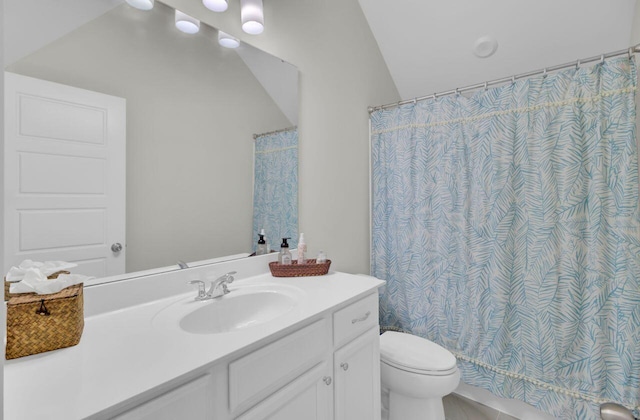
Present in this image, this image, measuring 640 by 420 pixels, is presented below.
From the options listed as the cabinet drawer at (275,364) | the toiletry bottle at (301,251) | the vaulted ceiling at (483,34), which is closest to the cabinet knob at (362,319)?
the cabinet drawer at (275,364)

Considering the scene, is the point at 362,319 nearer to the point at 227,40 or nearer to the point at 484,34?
the point at 227,40

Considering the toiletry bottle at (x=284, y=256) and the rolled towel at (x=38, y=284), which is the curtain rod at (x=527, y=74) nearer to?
the toiletry bottle at (x=284, y=256)

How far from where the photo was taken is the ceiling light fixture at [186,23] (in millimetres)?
1278

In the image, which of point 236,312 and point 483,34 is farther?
point 483,34

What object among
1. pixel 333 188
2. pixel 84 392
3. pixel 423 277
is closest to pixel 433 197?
pixel 423 277

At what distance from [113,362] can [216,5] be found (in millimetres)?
1421

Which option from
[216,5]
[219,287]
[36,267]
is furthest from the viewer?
[216,5]

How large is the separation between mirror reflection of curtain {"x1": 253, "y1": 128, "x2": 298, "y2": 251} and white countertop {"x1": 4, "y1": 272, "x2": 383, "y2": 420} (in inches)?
24.0

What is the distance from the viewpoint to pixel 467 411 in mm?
1895

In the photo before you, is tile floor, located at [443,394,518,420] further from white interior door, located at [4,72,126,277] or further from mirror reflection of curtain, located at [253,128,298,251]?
white interior door, located at [4,72,126,277]

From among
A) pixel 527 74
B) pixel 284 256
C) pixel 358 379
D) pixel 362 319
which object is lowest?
pixel 358 379

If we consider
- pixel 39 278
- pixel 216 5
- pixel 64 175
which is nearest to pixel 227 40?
pixel 216 5

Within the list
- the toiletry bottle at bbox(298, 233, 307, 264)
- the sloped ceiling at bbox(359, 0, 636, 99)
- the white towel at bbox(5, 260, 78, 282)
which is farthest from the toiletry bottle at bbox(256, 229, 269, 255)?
the sloped ceiling at bbox(359, 0, 636, 99)

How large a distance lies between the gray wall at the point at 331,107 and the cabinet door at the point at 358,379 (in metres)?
0.66
